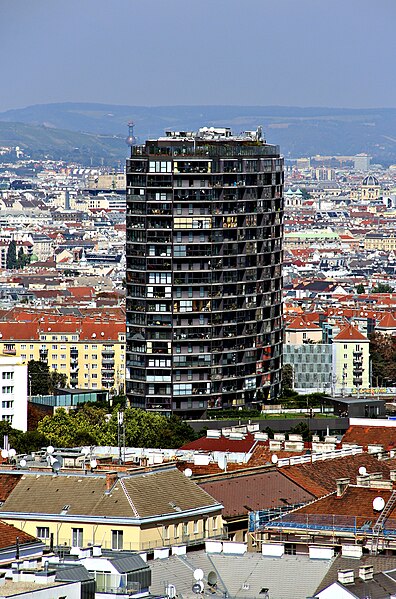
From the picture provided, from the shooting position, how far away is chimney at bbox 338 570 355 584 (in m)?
33.5

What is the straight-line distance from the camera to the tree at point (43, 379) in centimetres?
10912

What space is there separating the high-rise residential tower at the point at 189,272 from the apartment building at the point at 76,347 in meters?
37.6

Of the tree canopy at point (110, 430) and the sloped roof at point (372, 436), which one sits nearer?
the sloped roof at point (372, 436)

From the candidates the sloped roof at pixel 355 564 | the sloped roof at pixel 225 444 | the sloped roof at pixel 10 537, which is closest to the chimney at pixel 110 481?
the sloped roof at pixel 10 537

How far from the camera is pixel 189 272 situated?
290 ft

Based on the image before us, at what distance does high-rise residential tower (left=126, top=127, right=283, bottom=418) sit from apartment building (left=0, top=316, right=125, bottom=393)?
37.6 m

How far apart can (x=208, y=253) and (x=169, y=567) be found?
52.8m

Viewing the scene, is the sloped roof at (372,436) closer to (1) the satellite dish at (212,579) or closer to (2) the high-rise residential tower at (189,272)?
(2) the high-rise residential tower at (189,272)

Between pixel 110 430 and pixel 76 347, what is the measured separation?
5979 cm

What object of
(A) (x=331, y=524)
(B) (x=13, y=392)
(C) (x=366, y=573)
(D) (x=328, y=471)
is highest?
(C) (x=366, y=573)

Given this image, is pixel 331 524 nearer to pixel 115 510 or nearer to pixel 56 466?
pixel 115 510

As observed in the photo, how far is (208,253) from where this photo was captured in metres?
88.9

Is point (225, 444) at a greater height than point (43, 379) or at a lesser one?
greater

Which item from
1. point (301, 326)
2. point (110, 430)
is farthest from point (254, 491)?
point (301, 326)
